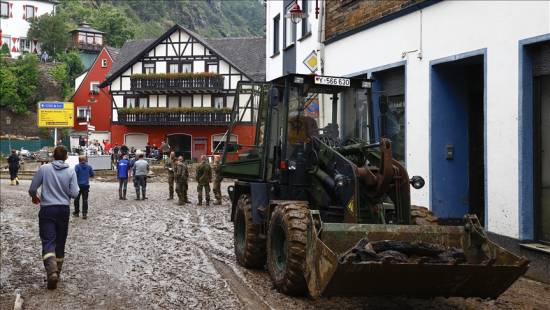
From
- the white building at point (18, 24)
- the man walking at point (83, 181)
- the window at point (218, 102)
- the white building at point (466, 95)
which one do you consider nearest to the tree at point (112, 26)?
the white building at point (18, 24)

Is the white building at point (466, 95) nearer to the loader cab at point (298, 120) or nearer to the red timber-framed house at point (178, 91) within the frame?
the loader cab at point (298, 120)

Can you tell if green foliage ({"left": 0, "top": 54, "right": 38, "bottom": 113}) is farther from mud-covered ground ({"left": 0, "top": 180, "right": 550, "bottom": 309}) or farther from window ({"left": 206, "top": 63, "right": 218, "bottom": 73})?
mud-covered ground ({"left": 0, "top": 180, "right": 550, "bottom": 309})

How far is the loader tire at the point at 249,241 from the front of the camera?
8.45 metres

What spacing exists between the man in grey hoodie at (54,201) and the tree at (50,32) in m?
70.9

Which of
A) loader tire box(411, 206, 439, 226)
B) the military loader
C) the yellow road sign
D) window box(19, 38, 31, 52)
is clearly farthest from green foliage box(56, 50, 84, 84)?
loader tire box(411, 206, 439, 226)

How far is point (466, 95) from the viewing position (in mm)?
11211

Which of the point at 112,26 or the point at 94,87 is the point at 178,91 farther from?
the point at 112,26

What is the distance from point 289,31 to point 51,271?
14.5 m

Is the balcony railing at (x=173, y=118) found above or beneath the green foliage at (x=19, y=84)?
beneath

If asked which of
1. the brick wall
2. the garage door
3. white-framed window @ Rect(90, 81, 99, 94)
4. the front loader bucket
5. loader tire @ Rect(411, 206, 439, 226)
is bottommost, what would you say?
the front loader bucket

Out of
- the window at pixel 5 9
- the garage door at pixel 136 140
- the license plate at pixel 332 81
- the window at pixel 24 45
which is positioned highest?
the window at pixel 5 9

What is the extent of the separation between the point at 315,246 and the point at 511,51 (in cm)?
488

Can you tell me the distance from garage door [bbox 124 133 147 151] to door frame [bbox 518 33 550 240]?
143 ft

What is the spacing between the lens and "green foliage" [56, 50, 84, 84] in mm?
70062
